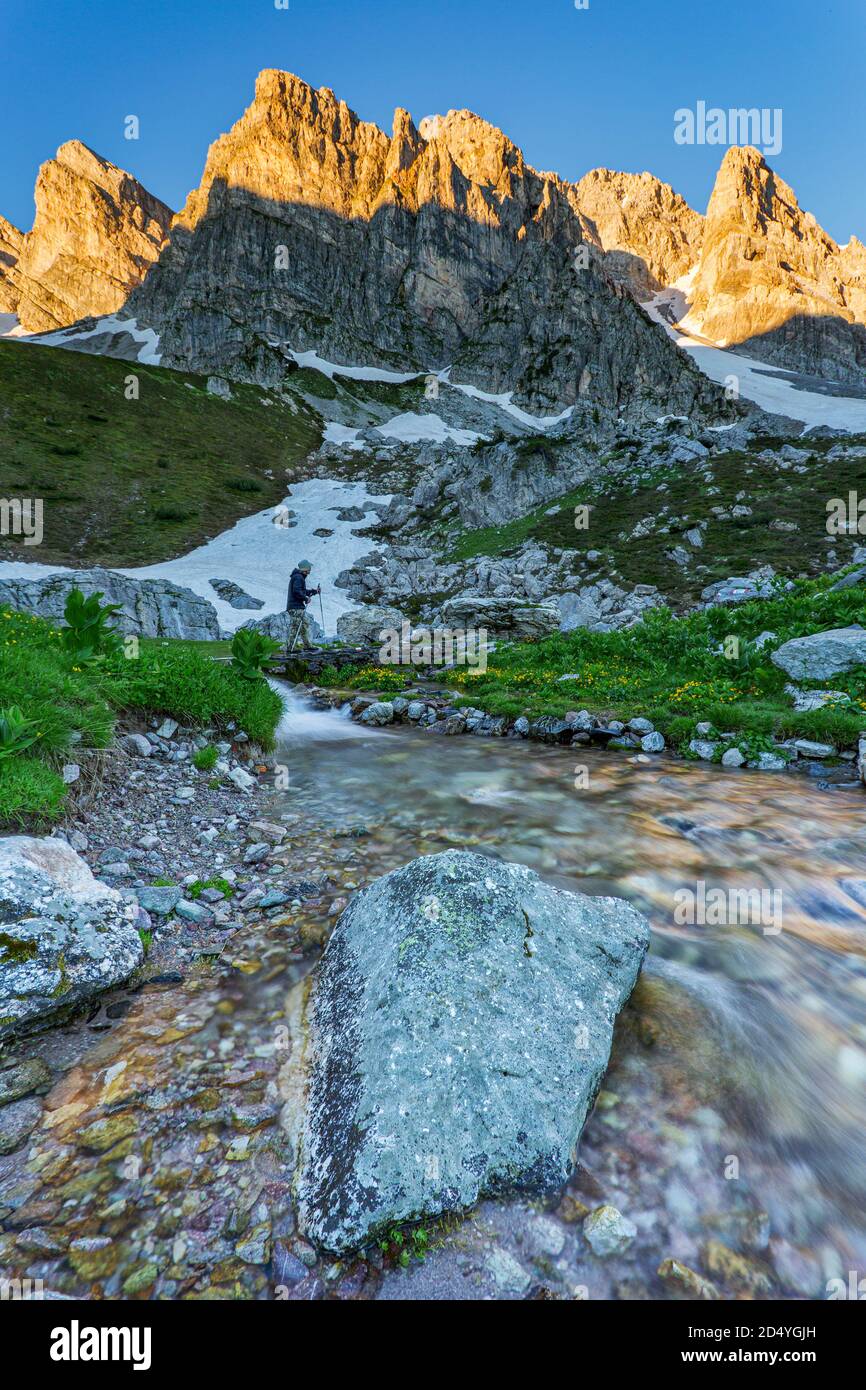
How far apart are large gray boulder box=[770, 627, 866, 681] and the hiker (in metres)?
15.6

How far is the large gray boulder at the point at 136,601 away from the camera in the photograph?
29.4 m

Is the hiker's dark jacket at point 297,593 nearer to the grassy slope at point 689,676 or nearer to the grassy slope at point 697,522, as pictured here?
the grassy slope at point 689,676

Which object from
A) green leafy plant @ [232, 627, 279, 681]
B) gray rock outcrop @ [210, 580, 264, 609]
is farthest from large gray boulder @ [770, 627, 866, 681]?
gray rock outcrop @ [210, 580, 264, 609]

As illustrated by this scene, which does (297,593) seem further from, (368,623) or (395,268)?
(395,268)

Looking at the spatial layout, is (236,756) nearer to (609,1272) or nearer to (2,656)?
(2,656)

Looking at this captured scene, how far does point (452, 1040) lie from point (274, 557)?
2020 inches

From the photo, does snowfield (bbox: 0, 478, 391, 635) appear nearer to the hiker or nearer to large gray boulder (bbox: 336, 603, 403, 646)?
large gray boulder (bbox: 336, 603, 403, 646)

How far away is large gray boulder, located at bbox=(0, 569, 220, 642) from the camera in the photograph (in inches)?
1158

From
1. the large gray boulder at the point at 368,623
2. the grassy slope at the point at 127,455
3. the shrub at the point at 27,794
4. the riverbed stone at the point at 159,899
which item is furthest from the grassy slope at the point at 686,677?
the grassy slope at the point at 127,455

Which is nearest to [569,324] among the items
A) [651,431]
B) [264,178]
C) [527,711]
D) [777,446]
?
[651,431]

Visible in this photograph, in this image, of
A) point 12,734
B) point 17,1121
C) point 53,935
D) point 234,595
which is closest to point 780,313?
point 234,595

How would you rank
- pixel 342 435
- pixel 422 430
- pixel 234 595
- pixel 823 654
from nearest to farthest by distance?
pixel 823 654, pixel 234 595, pixel 342 435, pixel 422 430

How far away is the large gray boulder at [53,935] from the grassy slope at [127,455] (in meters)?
49.6

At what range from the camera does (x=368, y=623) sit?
2792cm
